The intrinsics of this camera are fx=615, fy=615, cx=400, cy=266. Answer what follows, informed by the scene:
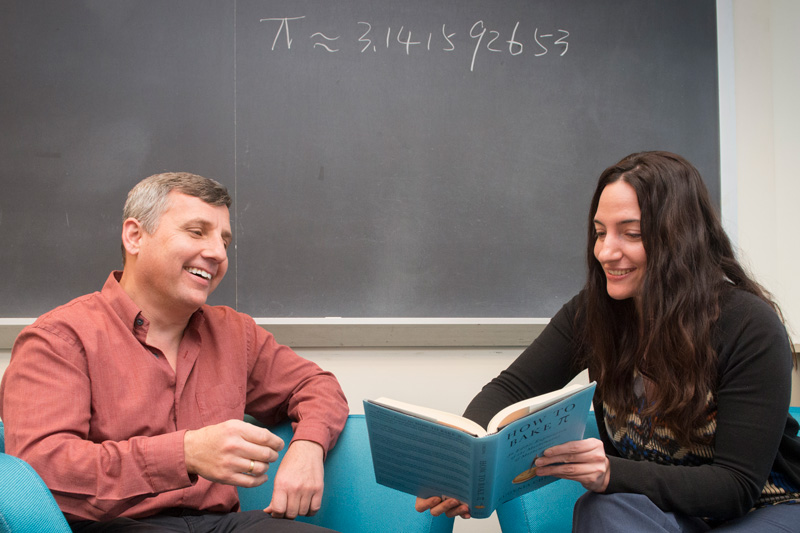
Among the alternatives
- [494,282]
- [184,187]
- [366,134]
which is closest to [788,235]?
[494,282]

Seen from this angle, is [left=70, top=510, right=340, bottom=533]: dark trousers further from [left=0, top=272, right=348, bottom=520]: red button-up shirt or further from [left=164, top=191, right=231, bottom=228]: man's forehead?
[left=164, top=191, right=231, bottom=228]: man's forehead

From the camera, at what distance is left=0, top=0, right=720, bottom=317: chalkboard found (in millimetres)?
2166

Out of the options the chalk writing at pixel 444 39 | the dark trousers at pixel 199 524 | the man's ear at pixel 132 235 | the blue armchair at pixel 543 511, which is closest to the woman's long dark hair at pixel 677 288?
the blue armchair at pixel 543 511

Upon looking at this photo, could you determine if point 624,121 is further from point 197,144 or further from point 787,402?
point 197,144

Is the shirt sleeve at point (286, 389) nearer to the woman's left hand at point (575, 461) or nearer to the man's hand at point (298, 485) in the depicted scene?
the man's hand at point (298, 485)

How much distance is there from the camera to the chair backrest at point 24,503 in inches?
37.9

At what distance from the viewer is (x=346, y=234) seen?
2264mm

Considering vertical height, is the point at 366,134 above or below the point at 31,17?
below

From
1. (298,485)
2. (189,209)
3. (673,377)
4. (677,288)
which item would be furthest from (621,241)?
(189,209)

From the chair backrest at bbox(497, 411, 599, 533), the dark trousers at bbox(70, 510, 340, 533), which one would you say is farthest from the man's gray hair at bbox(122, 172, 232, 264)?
the chair backrest at bbox(497, 411, 599, 533)

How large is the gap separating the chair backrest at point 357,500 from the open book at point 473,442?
0.41 meters

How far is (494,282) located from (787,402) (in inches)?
44.6

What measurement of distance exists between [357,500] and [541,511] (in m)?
0.49

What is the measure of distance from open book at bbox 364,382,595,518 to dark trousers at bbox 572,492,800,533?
0.17 meters
